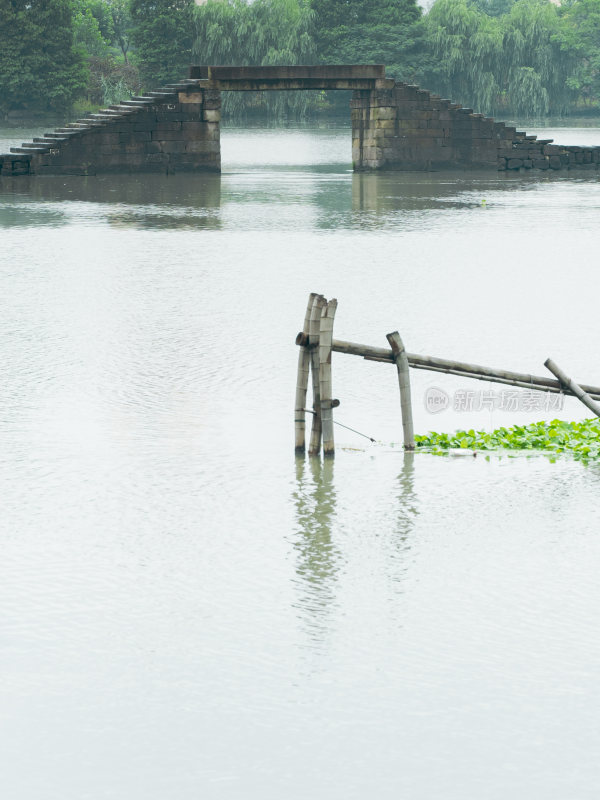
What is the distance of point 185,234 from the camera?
2717cm

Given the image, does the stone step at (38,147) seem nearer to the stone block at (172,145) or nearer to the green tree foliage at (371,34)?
the stone block at (172,145)

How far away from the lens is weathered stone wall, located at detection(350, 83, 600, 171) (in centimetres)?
4594

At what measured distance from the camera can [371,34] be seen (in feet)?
275

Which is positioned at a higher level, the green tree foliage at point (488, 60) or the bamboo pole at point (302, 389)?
the green tree foliage at point (488, 60)

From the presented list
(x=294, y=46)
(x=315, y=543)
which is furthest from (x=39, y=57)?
(x=315, y=543)

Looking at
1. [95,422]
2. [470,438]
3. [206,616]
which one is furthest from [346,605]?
[95,422]

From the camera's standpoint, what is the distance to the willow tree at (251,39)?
73.0 metres

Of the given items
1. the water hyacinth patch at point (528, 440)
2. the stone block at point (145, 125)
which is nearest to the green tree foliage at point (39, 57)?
the stone block at point (145, 125)

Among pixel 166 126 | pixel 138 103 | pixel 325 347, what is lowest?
pixel 325 347

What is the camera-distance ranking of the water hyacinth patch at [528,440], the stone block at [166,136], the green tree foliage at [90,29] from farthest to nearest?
the green tree foliage at [90,29] → the stone block at [166,136] → the water hyacinth patch at [528,440]

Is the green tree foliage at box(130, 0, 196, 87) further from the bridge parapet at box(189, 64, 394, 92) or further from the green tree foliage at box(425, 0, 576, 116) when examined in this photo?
the bridge parapet at box(189, 64, 394, 92)

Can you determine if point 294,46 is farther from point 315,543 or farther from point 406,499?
point 315,543

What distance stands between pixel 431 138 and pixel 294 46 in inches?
1196

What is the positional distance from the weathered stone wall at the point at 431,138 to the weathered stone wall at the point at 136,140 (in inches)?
210
